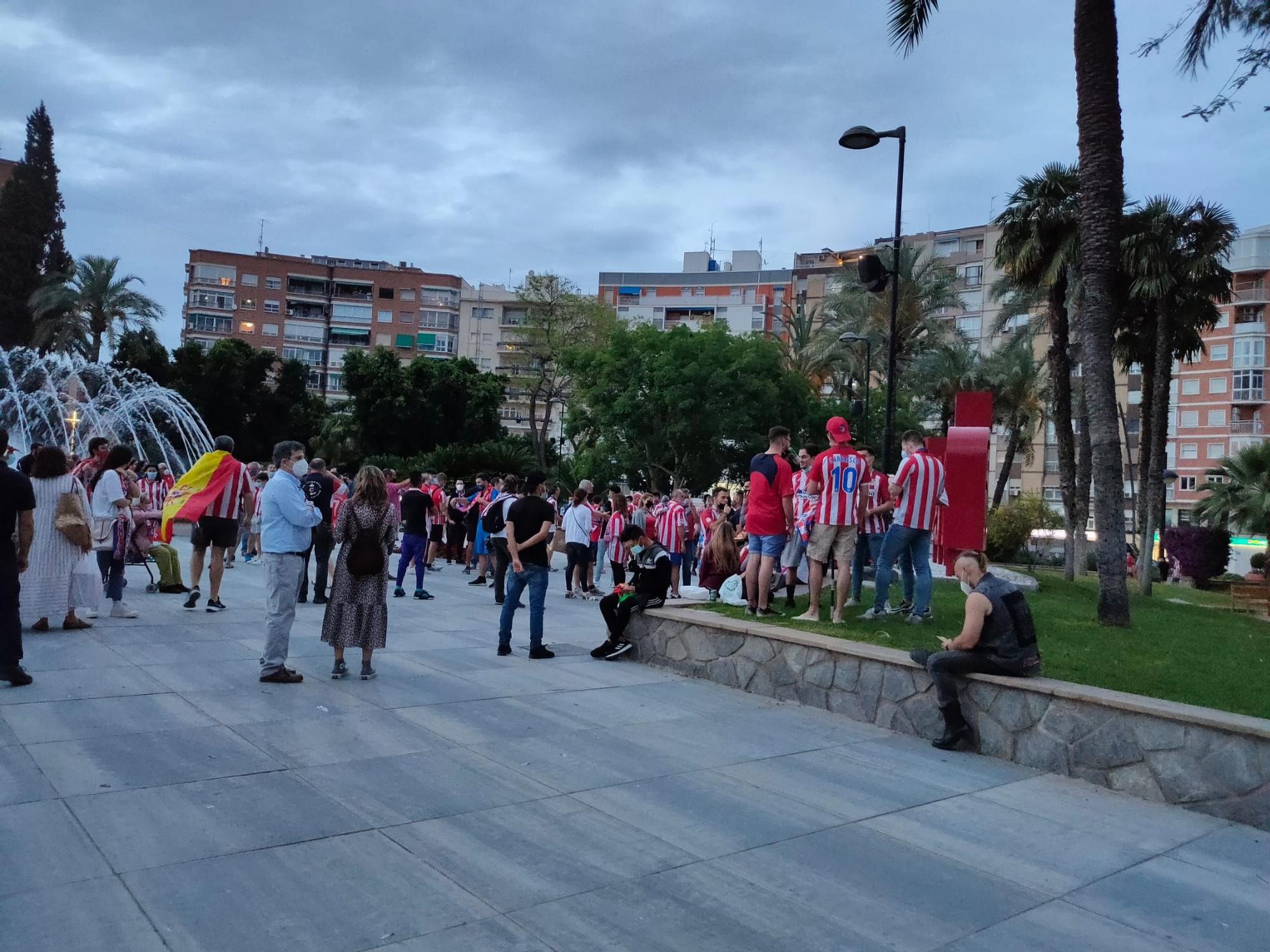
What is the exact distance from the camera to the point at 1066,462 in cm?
2509

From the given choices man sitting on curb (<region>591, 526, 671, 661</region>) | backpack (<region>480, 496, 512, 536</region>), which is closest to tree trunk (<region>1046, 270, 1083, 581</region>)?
backpack (<region>480, 496, 512, 536</region>)

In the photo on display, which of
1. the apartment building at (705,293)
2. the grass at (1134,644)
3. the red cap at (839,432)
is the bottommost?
the grass at (1134,644)

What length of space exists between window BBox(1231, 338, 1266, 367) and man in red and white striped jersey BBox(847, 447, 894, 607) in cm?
7483

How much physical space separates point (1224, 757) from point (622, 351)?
34.1 m

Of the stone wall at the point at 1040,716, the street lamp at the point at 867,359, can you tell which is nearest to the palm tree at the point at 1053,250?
the street lamp at the point at 867,359

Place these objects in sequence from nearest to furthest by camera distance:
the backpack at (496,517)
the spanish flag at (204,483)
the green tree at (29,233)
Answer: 1. the spanish flag at (204,483)
2. the backpack at (496,517)
3. the green tree at (29,233)

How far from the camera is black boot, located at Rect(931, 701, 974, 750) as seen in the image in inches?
273

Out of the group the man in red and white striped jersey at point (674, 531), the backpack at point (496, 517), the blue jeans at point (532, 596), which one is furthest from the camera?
the man in red and white striped jersey at point (674, 531)

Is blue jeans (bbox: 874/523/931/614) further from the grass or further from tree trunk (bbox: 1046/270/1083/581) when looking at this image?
tree trunk (bbox: 1046/270/1083/581)

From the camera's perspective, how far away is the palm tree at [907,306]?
44.2 m

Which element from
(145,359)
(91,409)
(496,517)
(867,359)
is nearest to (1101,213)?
(496,517)

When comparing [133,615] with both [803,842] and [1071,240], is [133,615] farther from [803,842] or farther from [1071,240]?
[1071,240]

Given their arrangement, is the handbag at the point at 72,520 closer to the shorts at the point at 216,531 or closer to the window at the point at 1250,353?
the shorts at the point at 216,531

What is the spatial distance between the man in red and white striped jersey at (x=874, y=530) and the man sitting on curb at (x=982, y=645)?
2782 mm
